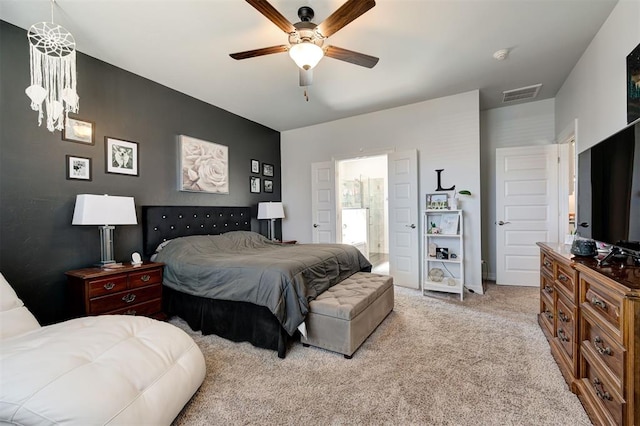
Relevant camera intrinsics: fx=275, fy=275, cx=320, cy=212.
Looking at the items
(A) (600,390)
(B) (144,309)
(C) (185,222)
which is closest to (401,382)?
(A) (600,390)

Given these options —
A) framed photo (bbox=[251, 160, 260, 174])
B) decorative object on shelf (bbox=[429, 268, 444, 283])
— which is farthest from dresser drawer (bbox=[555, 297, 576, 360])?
framed photo (bbox=[251, 160, 260, 174])

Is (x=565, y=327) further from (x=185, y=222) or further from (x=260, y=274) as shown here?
(x=185, y=222)

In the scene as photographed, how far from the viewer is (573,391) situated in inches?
66.7

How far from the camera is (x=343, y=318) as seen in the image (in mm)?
2180

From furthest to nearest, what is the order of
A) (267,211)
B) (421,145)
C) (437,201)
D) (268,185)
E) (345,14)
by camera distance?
(268,185) → (267,211) → (421,145) → (437,201) → (345,14)

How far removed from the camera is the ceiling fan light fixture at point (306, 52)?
2042 mm

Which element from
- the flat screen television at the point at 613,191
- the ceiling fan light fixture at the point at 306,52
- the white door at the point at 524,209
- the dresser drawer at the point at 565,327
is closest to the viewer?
the flat screen television at the point at 613,191

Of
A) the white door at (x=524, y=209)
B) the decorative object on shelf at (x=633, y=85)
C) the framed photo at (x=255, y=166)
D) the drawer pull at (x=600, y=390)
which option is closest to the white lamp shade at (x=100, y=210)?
A: the framed photo at (x=255, y=166)

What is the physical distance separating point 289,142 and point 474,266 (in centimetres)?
384

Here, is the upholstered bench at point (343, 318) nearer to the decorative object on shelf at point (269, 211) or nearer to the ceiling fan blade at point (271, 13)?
the ceiling fan blade at point (271, 13)

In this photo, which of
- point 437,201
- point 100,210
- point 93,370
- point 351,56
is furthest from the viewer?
point 437,201

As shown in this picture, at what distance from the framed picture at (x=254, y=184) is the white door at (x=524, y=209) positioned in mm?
3874

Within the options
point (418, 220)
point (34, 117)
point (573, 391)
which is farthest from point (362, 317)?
point (34, 117)

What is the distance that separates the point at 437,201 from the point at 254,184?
2981mm
